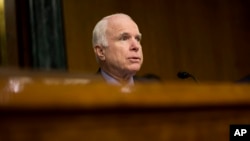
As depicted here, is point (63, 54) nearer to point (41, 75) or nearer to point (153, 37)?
point (153, 37)

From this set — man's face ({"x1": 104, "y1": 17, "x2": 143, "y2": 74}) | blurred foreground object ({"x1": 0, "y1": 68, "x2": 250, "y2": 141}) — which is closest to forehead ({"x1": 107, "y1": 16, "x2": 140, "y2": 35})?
man's face ({"x1": 104, "y1": 17, "x2": 143, "y2": 74})

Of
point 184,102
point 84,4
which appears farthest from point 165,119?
point 84,4

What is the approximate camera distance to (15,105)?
348mm

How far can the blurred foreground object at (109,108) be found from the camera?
359 mm

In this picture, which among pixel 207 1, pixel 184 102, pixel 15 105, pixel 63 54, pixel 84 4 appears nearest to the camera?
pixel 15 105

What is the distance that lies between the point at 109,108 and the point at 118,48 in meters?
1.58

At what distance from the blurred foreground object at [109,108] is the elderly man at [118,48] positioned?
1.38 metres

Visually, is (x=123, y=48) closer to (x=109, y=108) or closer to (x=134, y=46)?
(x=134, y=46)

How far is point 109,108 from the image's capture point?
0.40 meters

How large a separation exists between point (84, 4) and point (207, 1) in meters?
1.28

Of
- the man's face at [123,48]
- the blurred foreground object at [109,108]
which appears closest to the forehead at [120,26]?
the man's face at [123,48]

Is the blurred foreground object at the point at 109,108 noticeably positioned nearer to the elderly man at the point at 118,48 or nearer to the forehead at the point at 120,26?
the elderly man at the point at 118,48

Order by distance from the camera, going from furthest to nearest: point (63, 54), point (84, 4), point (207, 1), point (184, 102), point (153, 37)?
point (207, 1) < point (153, 37) < point (84, 4) < point (63, 54) < point (184, 102)

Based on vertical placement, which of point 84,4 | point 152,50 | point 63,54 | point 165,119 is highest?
point 84,4
